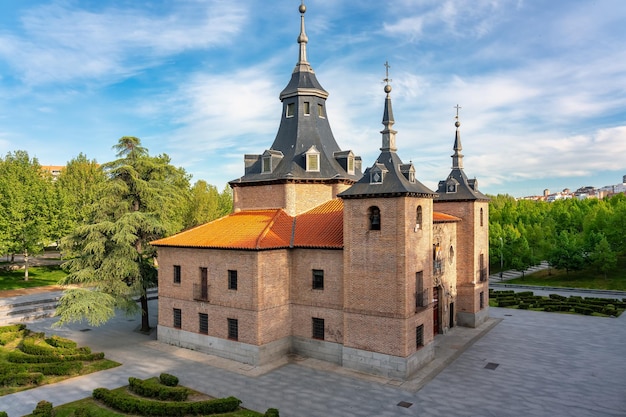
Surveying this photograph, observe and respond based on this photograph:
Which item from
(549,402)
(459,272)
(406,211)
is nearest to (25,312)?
(406,211)

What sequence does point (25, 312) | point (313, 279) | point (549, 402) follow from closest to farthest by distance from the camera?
point (549, 402), point (313, 279), point (25, 312)

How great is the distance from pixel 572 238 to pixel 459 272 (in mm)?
33938

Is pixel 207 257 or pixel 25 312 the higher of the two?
pixel 207 257

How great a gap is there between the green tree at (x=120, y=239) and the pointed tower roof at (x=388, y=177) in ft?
51.0

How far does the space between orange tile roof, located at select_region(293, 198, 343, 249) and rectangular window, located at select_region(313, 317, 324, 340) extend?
4.83 m

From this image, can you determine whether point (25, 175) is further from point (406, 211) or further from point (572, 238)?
point (572, 238)

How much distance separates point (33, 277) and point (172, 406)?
148 ft

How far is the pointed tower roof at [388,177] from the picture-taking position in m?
23.6

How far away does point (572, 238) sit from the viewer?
58.5 m

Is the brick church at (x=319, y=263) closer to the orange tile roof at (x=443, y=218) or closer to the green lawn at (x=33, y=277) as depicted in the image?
the orange tile roof at (x=443, y=218)

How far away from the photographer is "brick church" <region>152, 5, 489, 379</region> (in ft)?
78.0

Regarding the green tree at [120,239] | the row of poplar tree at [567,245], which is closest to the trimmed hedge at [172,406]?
the green tree at [120,239]

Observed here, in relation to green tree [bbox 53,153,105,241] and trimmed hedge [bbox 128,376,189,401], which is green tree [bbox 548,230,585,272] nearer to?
trimmed hedge [bbox 128,376,189,401]

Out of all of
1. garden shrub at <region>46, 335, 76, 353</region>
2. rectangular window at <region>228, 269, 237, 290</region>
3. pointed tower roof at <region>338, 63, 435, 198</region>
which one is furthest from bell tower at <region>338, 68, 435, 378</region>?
garden shrub at <region>46, 335, 76, 353</region>
